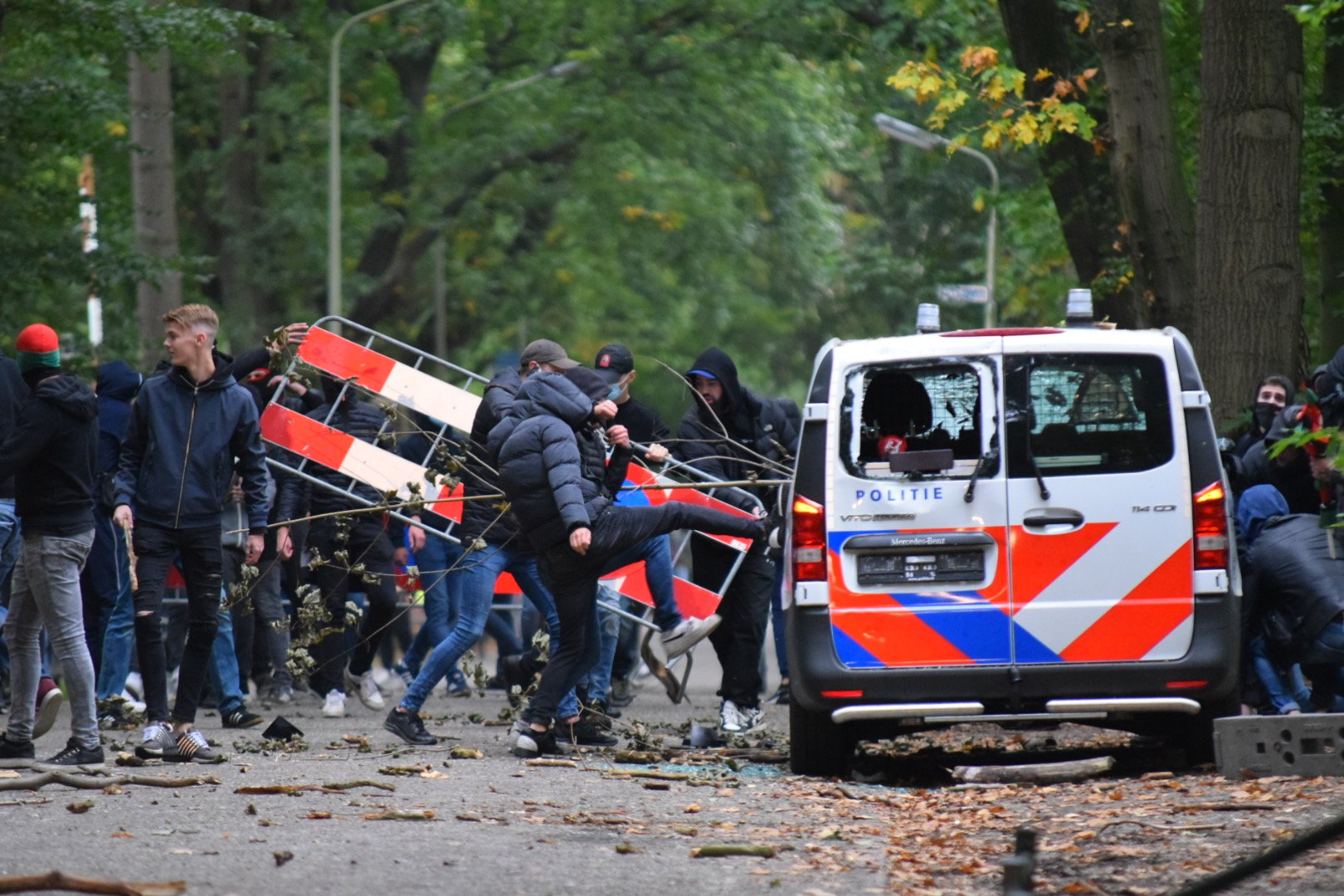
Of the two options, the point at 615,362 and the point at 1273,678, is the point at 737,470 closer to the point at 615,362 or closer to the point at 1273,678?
the point at 615,362

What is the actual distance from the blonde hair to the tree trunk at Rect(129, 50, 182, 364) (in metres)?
10.3

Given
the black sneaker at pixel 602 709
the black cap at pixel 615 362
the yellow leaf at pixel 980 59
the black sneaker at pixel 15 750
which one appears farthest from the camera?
the yellow leaf at pixel 980 59

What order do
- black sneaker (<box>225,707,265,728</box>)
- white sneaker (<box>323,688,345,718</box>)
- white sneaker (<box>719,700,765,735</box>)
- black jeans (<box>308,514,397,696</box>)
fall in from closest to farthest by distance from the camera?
white sneaker (<box>719,700,765,735</box>), black sneaker (<box>225,707,265,728</box>), white sneaker (<box>323,688,345,718</box>), black jeans (<box>308,514,397,696</box>)

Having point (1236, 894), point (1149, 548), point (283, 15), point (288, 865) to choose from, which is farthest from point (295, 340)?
point (283, 15)

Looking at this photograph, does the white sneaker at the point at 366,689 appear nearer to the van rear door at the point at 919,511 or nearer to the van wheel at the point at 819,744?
the van wheel at the point at 819,744

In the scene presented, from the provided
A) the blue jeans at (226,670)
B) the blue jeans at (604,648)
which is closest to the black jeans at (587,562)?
the blue jeans at (604,648)

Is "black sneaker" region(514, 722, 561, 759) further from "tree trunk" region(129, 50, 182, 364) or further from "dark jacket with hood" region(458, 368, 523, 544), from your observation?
"tree trunk" region(129, 50, 182, 364)

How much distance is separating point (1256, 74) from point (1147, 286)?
2262 mm

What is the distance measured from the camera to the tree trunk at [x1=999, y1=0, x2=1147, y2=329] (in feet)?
51.2

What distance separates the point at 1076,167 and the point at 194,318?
8187 millimetres

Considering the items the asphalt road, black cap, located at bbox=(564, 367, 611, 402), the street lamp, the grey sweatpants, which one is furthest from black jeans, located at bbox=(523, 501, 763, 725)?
the street lamp

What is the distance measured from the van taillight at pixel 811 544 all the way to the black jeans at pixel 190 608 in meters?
2.65

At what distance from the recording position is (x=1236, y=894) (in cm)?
629

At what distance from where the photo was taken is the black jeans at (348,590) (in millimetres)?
13180
